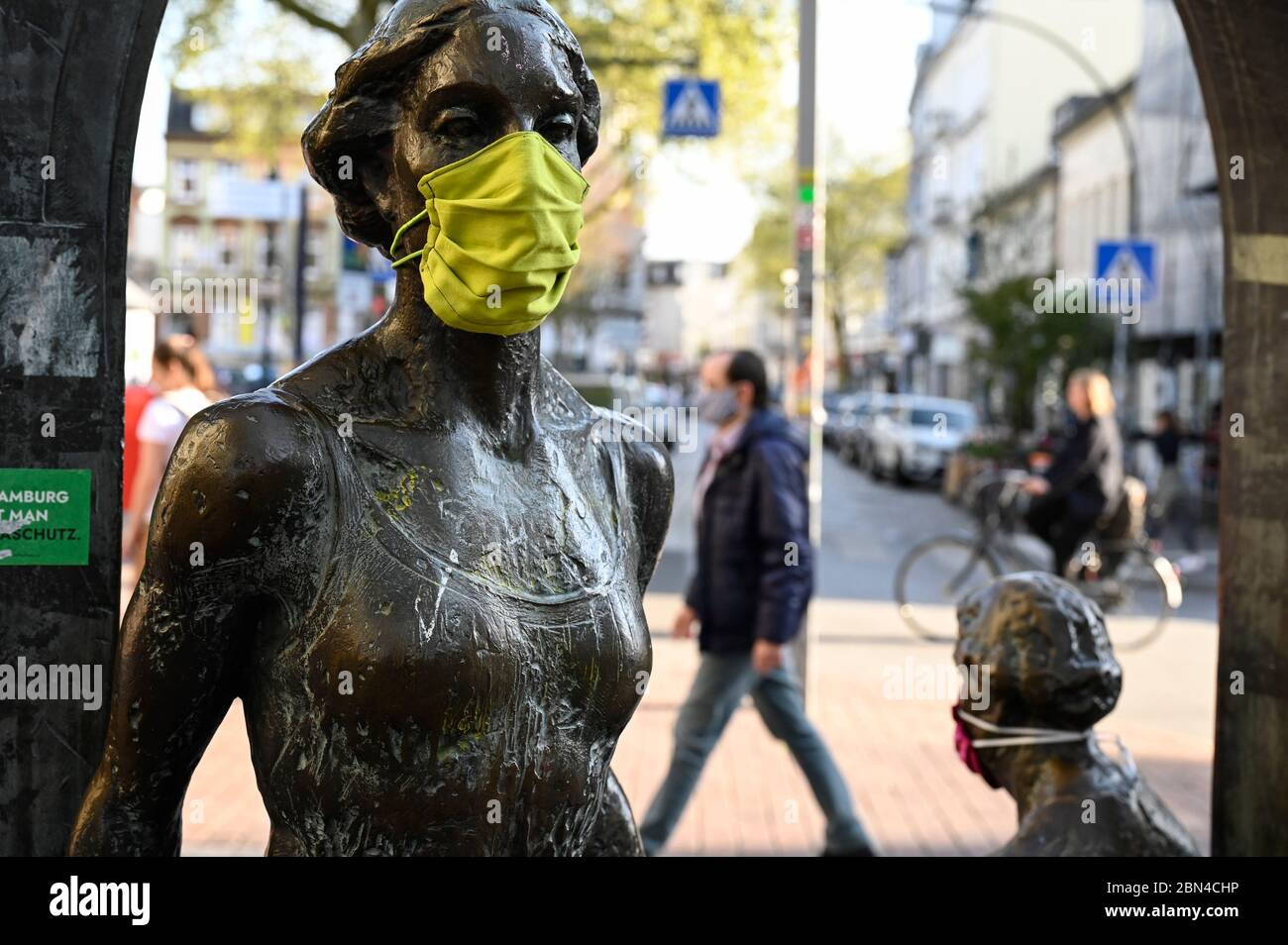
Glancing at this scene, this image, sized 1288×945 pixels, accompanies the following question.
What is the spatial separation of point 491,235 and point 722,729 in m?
4.70

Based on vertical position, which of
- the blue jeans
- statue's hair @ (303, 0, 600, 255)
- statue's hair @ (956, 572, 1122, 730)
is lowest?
the blue jeans

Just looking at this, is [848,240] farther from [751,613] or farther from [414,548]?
[414,548]

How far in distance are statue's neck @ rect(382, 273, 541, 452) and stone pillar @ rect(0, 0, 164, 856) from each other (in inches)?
14.6

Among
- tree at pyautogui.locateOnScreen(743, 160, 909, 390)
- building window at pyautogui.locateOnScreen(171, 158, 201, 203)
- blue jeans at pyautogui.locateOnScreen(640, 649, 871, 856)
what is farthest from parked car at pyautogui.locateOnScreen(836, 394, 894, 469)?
building window at pyautogui.locateOnScreen(171, 158, 201, 203)

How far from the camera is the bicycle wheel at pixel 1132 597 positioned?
35.1 ft

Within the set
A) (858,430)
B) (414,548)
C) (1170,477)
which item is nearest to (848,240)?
(858,430)

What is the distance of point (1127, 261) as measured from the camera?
561 inches

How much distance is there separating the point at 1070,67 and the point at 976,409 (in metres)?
20.3

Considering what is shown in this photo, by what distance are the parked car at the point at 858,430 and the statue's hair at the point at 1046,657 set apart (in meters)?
28.1

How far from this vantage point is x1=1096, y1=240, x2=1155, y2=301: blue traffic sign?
14266 millimetres

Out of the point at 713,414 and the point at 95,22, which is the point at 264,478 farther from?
the point at 713,414

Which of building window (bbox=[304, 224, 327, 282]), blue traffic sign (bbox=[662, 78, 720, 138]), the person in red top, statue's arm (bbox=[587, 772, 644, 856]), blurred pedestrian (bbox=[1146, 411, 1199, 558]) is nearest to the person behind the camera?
statue's arm (bbox=[587, 772, 644, 856])

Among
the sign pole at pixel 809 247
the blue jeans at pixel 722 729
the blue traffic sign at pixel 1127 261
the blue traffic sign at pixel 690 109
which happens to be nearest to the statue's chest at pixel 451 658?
the blue jeans at pixel 722 729

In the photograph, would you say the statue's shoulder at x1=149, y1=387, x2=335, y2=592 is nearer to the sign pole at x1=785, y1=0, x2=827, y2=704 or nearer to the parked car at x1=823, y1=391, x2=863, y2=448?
the sign pole at x1=785, y1=0, x2=827, y2=704
